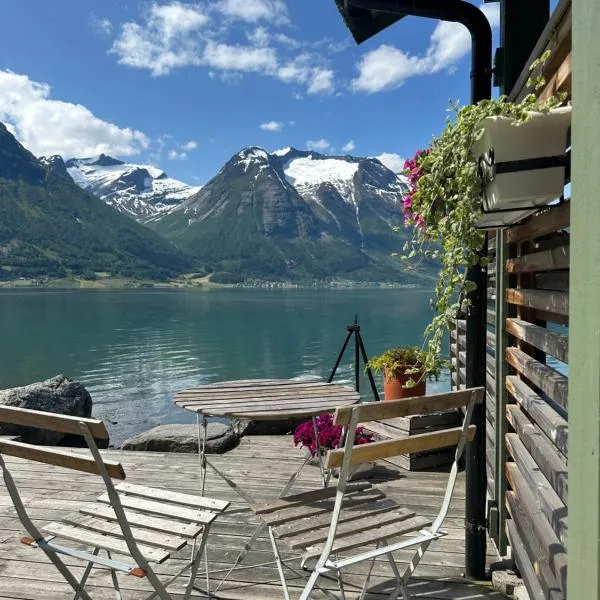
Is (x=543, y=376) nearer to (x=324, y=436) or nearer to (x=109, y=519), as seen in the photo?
(x=109, y=519)

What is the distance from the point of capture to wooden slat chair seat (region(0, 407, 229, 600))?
223 cm

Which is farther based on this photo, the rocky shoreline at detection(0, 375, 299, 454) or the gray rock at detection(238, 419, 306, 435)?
the gray rock at detection(238, 419, 306, 435)

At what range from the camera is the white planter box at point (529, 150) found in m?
2.01

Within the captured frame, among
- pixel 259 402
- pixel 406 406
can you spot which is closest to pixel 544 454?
pixel 406 406

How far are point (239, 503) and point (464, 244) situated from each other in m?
3.06

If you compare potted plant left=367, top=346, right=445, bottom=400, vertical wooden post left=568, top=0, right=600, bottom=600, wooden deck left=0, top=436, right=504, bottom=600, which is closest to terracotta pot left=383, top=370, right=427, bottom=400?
potted plant left=367, top=346, right=445, bottom=400

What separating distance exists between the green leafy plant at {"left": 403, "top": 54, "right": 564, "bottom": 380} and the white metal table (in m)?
0.84

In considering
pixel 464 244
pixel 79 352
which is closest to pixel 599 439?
pixel 464 244

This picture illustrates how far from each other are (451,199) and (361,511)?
1539 mm

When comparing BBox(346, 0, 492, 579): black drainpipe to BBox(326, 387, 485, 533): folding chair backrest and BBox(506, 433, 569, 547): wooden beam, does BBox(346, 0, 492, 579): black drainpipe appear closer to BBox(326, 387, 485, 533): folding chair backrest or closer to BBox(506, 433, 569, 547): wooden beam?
BBox(506, 433, 569, 547): wooden beam

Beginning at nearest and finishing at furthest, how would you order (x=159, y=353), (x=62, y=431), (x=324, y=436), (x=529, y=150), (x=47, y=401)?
(x=529, y=150), (x=62, y=431), (x=324, y=436), (x=47, y=401), (x=159, y=353)

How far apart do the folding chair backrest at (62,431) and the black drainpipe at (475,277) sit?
Result: 1.90m

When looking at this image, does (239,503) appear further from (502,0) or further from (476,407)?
(502,0)

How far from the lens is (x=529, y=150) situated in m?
2.05
